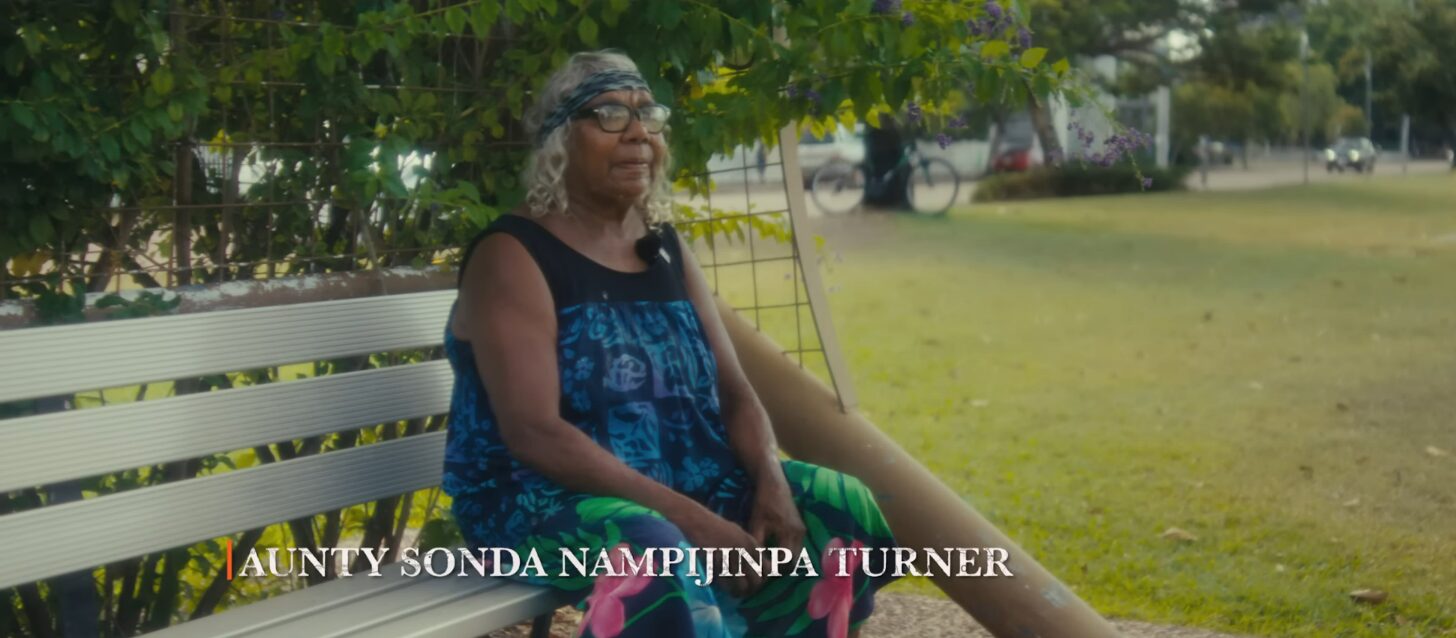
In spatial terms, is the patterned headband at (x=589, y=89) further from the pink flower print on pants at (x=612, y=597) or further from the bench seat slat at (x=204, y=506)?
the pink flower print on pants at (x=612, y=597)

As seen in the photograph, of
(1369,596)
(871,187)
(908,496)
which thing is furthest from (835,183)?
(908,496)

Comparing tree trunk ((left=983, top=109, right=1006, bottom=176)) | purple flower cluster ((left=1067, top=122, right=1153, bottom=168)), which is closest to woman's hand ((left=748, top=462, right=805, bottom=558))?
purple flower cluster ((left=1067, top=122, right=1153, bottom=168))

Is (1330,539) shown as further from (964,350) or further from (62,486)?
(964,350)

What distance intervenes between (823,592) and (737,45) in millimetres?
1230

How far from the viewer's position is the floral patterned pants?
2781mm

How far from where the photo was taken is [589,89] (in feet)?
10.9

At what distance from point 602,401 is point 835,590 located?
21.9 inches

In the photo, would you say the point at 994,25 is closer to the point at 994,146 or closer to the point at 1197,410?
the point at 1197,410

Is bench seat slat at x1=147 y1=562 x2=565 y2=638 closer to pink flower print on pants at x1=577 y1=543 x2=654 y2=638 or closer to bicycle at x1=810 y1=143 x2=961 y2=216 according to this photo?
pink flower print on pants at x1=577 y1=543 x2=654 y2=638

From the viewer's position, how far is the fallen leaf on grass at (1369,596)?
15.2 feet

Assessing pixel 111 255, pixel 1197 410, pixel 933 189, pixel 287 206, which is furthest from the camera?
pixel 933 189

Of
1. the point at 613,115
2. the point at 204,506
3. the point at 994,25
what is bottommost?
the point at 204,506

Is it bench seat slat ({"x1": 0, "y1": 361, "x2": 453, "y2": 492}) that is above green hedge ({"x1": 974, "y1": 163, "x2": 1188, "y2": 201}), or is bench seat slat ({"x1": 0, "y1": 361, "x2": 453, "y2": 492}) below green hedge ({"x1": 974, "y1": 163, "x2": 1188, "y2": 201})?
above

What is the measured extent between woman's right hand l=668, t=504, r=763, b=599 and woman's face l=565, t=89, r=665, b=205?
2.18ft
